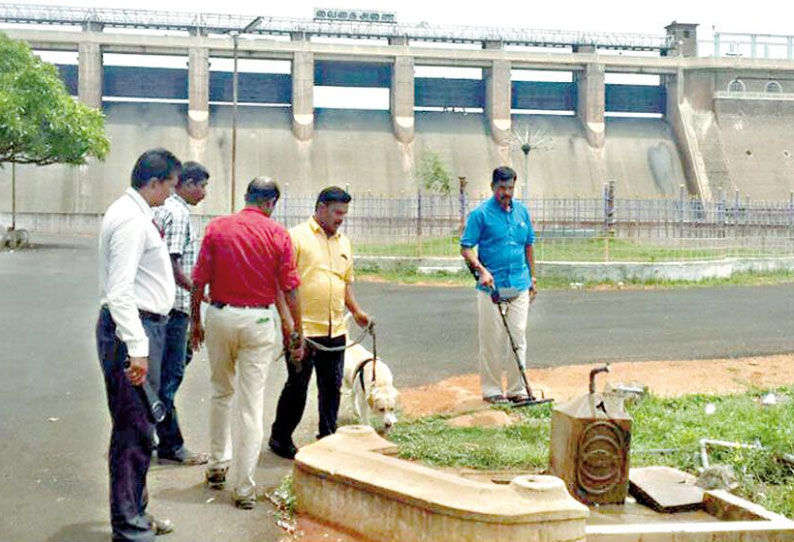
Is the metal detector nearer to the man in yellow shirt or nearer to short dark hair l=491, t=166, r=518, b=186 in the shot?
short dark hair l=491, t=166, r=518, b=186

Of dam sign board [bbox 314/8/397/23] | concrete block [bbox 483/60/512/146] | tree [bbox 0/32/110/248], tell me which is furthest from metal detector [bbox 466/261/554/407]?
dam sign board [bbox 314/8/397/23]

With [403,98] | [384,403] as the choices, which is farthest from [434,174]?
[384,403]

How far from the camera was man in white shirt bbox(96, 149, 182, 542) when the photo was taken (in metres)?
4.14

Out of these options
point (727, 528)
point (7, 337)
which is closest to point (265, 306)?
point (727, 528)

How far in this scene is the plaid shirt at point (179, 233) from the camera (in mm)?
5633

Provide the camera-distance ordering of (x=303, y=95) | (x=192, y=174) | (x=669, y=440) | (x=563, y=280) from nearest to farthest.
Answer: (x=192, y=174), (x=669, y=440), (x=563, y=280), (x=303, y=95)

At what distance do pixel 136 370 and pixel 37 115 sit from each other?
26792mm

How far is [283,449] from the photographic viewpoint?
5914 mm

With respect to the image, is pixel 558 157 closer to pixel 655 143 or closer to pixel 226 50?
pixel 655 143

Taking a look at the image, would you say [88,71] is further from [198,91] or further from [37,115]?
[37,115]

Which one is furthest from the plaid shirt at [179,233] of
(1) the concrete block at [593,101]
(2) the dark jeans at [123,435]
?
(1) the concrete block at [593,101]

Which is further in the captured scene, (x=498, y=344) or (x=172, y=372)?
(x=498, y=344)

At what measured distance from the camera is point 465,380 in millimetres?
8812

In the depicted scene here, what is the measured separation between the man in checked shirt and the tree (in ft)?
76.2
